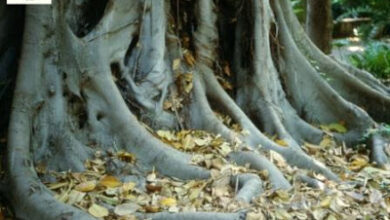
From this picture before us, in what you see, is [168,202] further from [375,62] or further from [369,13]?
[369,13]

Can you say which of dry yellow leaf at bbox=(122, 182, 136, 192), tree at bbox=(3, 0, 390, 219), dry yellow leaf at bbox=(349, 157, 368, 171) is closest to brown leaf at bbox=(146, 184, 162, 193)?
dry yellow leaf at bbox=(122, 182, 136, 192)

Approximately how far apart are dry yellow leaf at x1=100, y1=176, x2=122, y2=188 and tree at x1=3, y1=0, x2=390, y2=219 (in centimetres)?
28

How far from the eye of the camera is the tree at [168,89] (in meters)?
4.18

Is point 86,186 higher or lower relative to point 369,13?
lower

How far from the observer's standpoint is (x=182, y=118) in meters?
5.13

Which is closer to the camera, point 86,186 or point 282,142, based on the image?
point 86,186

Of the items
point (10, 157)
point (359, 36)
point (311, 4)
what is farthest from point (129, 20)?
point (359, 36)

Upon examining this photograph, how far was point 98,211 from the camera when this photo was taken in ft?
11.8

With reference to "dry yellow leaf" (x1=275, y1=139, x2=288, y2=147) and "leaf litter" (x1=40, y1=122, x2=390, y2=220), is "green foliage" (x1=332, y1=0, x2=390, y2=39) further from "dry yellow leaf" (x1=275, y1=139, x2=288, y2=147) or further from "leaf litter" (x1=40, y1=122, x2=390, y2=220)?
"leaf litter" (x1=40, y1=122, x2=390, y2=220)

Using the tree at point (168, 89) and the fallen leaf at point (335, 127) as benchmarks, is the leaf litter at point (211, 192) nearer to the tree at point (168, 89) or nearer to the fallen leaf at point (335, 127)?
the tree at point (168, 89)

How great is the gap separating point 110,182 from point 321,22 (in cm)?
553

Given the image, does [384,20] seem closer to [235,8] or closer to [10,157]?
[235,8]

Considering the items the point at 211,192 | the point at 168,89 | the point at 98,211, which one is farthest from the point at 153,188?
the point at 168,89

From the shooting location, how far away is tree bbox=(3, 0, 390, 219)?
13.7 ft
